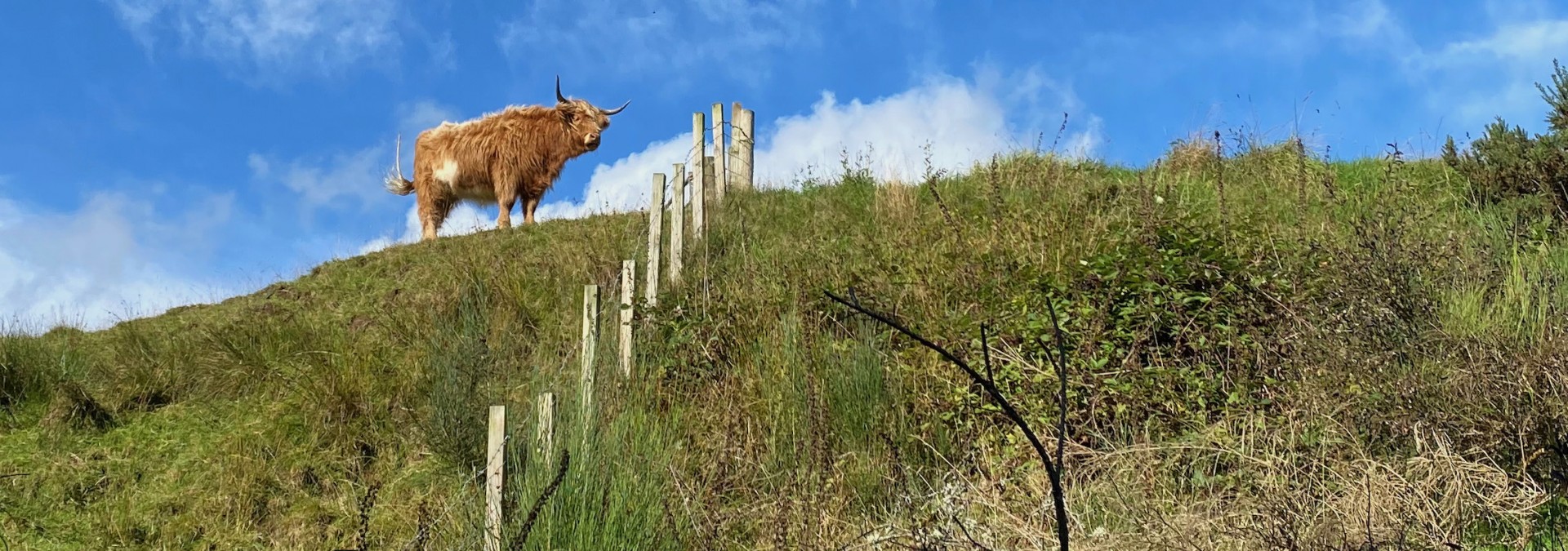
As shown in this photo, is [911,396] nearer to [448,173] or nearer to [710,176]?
[710,176]

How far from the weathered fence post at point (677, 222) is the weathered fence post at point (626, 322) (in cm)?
89

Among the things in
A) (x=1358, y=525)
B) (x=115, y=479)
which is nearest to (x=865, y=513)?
(x=1358, y=525)

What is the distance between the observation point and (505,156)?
1327cm

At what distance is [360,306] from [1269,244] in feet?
24.0

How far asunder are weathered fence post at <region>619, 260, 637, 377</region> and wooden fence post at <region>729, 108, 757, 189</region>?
555cm

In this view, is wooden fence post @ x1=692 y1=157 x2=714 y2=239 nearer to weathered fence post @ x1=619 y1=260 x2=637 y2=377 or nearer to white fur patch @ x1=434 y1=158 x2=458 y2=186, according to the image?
weathered fence post @ x1=619 y1=260 x2=637 y2=377

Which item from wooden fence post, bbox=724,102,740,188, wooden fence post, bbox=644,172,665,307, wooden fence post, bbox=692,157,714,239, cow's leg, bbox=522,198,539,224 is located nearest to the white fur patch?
cow's leg, bbox=522,198,539,224

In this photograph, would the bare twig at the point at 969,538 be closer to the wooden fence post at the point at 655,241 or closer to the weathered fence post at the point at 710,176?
the wooden fence post at the point at 655,241

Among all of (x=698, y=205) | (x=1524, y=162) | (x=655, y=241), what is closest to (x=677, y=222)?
(x=655, y=241)

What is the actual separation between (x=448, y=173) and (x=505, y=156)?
3.05ft

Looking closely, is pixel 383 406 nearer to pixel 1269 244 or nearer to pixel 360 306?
pixel 360 306

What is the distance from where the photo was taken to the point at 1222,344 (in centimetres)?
527

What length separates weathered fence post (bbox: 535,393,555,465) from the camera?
4.01 m

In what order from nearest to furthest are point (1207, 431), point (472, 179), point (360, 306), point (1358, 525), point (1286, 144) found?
point (1358, 525)
point (1207, 431)
point (360, 306)
point (1286, 144)
point (472, 179)
